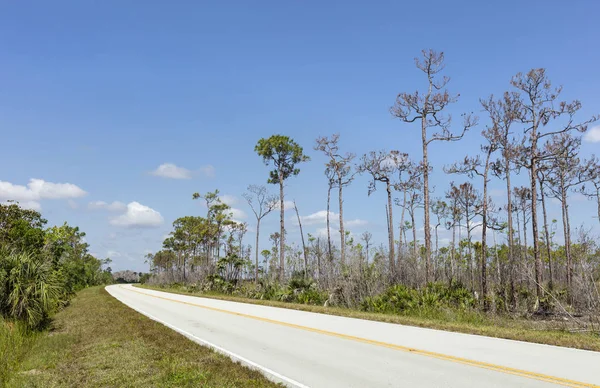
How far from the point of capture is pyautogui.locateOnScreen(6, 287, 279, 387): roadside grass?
7766 millimetres

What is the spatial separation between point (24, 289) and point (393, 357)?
12.1 meters

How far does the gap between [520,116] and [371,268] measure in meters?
12.2

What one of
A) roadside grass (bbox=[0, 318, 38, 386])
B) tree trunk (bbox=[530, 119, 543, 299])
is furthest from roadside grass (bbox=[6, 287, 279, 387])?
tree trunk (bbox=[530, 119, 543, 299])

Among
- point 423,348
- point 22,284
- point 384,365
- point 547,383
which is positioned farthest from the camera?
point 22,284

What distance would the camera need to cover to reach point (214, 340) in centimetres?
1195

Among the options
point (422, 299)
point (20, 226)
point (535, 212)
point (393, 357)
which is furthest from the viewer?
point (20, 226)

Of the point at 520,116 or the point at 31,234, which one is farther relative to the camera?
the point at 31,234

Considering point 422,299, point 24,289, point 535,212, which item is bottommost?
point 422,299

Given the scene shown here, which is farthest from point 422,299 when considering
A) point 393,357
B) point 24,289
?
point 24,289

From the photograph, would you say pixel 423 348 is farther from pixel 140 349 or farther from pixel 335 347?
pixel 140 349

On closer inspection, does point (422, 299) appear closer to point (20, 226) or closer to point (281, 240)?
point (281, 240)

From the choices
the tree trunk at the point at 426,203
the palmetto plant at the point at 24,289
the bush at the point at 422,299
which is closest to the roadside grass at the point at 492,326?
the bush at the point at 422,299

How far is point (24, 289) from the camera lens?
14.4m

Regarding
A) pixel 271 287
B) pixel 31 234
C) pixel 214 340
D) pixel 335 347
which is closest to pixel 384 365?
pixel 335 347
